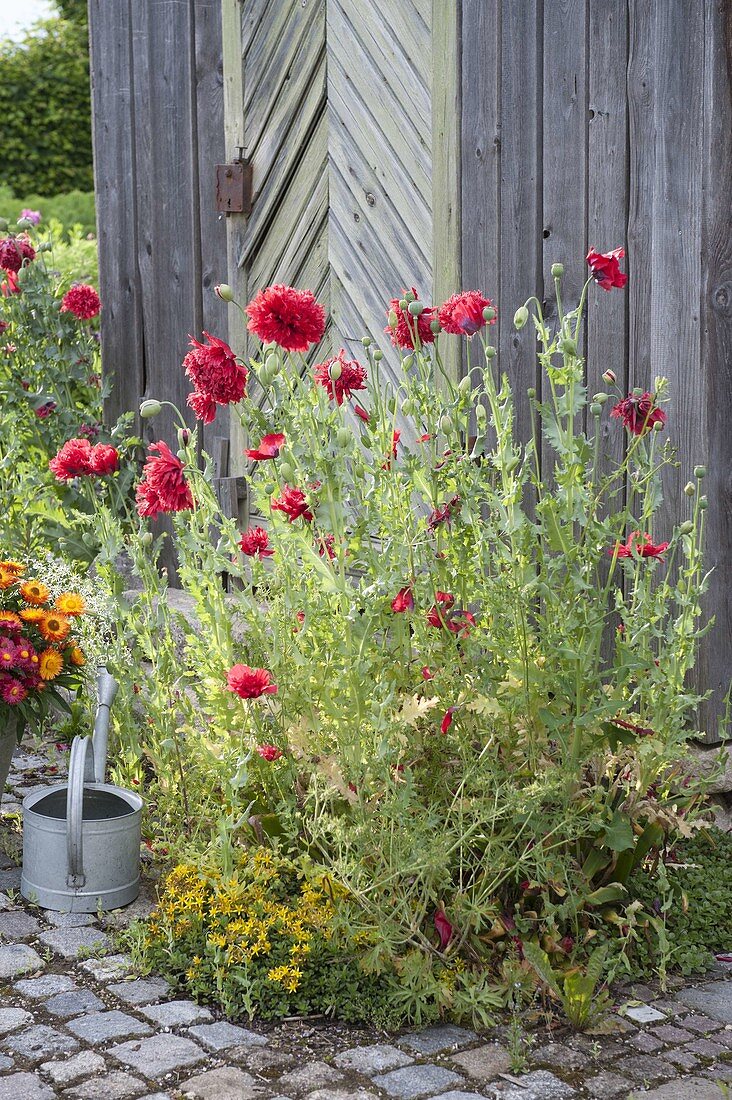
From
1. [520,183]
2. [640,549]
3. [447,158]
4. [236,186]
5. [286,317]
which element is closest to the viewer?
[286,317]

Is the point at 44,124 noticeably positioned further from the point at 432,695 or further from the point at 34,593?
the point at 432,695

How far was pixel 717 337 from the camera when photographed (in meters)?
3.50

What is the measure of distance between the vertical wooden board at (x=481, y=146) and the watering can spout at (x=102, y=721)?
5.45 feet

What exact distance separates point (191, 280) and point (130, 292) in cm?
54

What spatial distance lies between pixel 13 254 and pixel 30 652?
278cm

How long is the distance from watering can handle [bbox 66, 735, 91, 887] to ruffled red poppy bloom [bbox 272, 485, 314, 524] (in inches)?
32.8

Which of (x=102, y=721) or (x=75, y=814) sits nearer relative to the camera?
(x=75, y=814)

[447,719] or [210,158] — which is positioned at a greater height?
[210,158]

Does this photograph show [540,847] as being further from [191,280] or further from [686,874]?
[191,280]

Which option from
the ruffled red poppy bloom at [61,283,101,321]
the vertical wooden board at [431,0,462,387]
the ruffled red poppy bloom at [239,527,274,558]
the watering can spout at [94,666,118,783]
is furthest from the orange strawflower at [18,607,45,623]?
the ruffled red poppy bloom at [61,283,101,321]

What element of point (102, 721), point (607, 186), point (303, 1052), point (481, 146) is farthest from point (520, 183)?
point (303, 1052)

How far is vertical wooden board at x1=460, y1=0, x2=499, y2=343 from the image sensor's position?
156 inches

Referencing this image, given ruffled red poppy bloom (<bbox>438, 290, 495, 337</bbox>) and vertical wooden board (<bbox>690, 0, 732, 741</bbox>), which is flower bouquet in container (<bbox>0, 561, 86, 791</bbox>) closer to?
ruffled red poppy bloom (<bbox>438, 290, 495, 337</bbox>)

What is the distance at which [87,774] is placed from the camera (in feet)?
12.6
